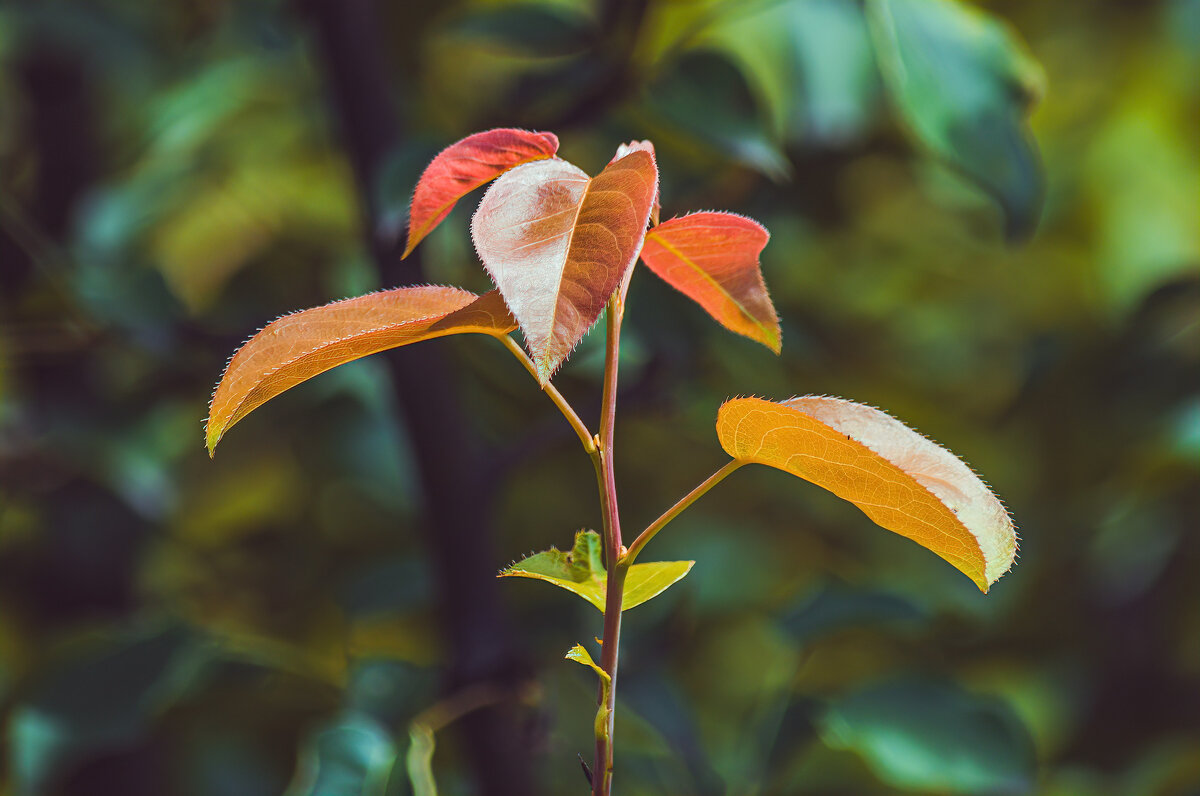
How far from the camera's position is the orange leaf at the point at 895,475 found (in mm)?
223

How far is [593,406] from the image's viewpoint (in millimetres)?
643

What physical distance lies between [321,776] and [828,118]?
0.57m

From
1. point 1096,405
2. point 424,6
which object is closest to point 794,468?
point 1096,405

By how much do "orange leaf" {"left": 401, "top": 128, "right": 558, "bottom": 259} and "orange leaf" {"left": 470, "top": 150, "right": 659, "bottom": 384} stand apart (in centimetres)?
2

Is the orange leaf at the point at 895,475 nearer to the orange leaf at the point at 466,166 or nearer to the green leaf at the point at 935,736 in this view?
the orange leaf at the point at 466,166

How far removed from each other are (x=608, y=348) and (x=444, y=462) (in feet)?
1.38

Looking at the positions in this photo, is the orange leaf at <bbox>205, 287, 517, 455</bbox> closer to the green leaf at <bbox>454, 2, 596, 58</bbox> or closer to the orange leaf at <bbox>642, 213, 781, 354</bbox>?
the orange leaf at <bbox>642, 213, 781, 354</bbox>

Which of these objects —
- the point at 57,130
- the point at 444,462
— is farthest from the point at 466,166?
the point at 57,130

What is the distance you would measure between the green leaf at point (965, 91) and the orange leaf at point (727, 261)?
0.27 m

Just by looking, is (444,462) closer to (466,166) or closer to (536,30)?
(536,30)

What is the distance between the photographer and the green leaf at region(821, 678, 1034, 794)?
601 millimetres

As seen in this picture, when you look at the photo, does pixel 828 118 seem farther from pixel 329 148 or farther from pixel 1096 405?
pixel 329 148

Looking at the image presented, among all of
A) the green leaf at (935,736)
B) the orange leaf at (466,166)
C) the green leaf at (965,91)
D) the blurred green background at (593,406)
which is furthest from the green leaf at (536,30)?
the green leaf at (935,736)

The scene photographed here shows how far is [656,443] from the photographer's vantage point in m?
1.10
